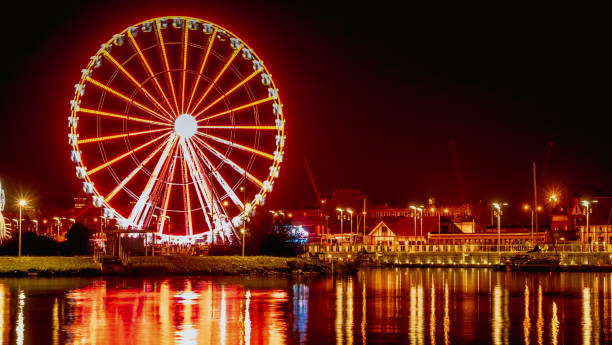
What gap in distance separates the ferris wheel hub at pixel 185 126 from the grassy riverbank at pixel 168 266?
25.4 feet

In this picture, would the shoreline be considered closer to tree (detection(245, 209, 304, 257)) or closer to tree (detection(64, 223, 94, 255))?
tree (detection(245, 209, 304, 257))

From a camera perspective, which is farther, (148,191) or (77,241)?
(77,241)

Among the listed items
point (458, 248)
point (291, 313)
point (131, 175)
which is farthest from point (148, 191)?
point (458, 248)

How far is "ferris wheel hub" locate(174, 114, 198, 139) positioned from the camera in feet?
201

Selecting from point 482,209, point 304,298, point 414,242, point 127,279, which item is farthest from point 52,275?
point 482,209

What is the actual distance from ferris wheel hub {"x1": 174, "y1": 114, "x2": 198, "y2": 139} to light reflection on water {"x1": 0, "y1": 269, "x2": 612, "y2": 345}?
1174 centimetres

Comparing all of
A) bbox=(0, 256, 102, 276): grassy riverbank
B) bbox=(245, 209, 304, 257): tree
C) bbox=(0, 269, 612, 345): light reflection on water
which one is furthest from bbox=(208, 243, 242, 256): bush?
bbox=(0, 269, 612, 345): light reflection on water

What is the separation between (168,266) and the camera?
59.7 m

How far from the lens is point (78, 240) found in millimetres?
70812

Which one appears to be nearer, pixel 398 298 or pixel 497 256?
pixel 398 298

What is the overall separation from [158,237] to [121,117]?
1433 centimetres

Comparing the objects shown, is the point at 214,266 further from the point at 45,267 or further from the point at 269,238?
the point at 269,238

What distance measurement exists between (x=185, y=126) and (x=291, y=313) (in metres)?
29.5

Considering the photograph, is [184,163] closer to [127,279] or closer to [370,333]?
[127,279]
